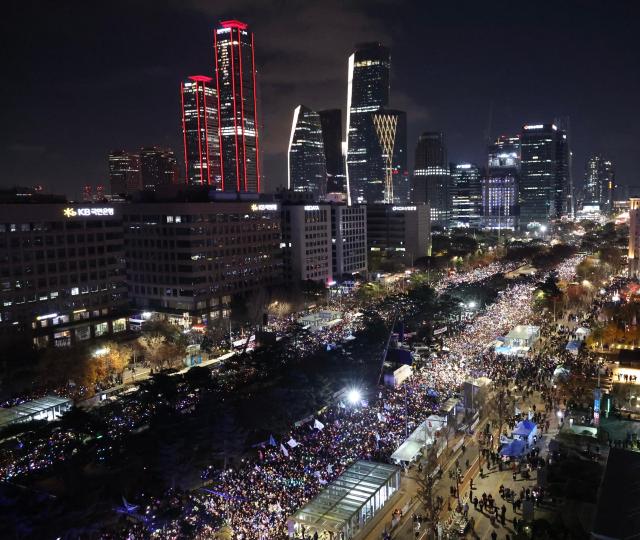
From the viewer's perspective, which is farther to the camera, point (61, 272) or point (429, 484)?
point (61, 272)

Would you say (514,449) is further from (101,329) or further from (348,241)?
(348,241)

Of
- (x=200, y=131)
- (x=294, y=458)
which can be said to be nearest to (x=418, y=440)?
(x=294, y=458)

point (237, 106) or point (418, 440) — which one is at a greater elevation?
point (237, 106)

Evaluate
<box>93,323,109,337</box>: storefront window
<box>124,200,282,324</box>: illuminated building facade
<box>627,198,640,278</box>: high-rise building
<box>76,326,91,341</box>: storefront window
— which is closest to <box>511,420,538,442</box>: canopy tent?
<box>124,200,282,324</box>: illuminated building facade

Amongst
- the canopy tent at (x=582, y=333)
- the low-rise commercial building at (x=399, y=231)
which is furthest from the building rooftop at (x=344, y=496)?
the low-rise commercial building at (x=399, y=231)

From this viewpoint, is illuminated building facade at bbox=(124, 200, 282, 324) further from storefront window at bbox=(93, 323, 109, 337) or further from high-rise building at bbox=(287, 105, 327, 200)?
high-rise building at bbox=(287, 105, 327, 200)

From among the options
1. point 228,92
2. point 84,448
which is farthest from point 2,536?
point 228,92

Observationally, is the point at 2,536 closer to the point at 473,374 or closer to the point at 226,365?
the point at 226,365
